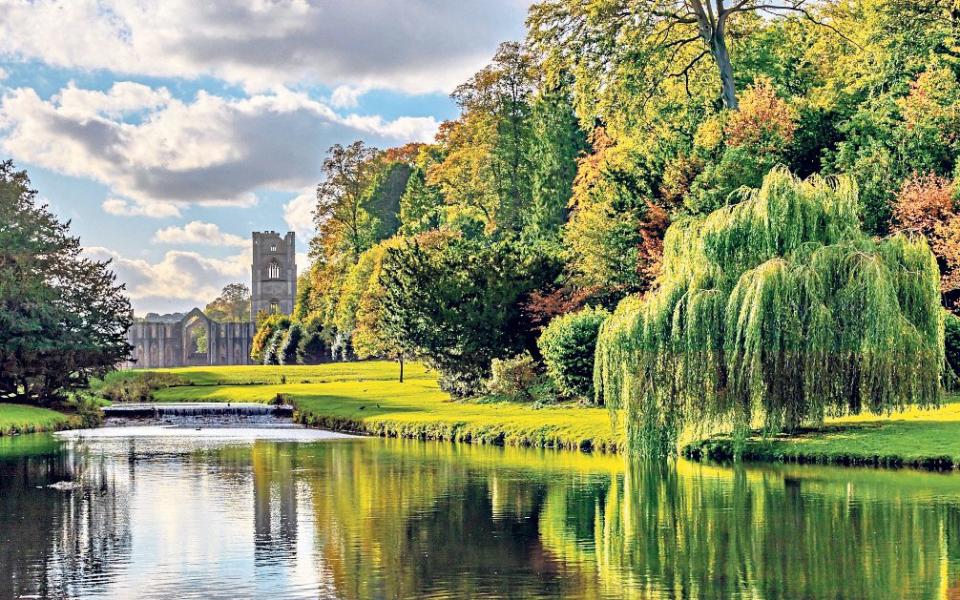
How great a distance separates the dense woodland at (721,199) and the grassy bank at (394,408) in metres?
2.82

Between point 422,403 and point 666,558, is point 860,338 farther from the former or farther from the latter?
point 422,403

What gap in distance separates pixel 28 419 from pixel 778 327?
121ft

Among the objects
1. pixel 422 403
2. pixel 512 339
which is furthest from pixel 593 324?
pixel 422 403

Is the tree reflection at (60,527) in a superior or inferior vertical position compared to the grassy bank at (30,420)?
inferior

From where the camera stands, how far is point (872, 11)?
172 ft

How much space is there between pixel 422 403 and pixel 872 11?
26.6 metres

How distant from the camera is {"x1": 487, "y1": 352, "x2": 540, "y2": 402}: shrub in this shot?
53906 millimetres

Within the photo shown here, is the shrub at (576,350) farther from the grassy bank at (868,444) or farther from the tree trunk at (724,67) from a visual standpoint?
the grassy bank at (868,444)

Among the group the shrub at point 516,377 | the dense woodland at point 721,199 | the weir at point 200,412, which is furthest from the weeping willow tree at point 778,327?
the weir at point 200,412

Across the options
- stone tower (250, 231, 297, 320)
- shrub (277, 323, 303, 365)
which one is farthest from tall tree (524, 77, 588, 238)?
stone tower (250, 231, 297, 320)

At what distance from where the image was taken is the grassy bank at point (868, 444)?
97.9ft

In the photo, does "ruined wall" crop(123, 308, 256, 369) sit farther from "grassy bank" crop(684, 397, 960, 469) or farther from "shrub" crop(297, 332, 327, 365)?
"grassy bank" crop(684, 397, 960, 469)

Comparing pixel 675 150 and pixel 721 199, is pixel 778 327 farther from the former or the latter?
pixel 675 150

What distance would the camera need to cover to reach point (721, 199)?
1737 inches
